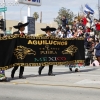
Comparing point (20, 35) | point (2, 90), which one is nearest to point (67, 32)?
point (20, 35)

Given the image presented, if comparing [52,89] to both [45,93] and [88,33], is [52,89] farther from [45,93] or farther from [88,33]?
[88,33]

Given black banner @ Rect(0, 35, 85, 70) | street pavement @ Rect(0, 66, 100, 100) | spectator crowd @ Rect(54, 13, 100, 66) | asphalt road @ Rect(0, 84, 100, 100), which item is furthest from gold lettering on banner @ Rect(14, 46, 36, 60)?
spectator crowd @ Rect(54, 13, 100, 66)

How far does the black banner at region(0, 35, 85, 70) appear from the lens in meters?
11.8

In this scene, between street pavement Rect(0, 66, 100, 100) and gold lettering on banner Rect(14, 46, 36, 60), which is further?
gold lettering on banner Rect(14, 46, 36, 60)

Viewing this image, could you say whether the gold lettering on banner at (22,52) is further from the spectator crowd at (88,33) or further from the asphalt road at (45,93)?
the spectator crowd at (88,33)

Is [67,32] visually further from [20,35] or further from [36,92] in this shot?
[36,92]

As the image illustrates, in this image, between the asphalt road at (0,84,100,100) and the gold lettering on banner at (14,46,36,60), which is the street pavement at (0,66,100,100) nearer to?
the asphalt road at (0,84,100,100)

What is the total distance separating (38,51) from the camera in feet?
42.1

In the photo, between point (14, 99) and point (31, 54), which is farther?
point (31, 54)

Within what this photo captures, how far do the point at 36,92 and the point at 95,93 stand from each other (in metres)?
1.73

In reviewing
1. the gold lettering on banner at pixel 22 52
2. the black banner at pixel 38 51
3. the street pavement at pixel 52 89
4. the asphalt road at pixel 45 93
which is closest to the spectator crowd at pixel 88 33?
the black banner at pixel 38 51

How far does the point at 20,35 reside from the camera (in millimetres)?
12094

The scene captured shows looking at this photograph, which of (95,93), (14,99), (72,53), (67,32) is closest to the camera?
(14,99)

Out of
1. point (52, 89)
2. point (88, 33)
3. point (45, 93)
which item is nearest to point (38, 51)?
point (52, 89)
